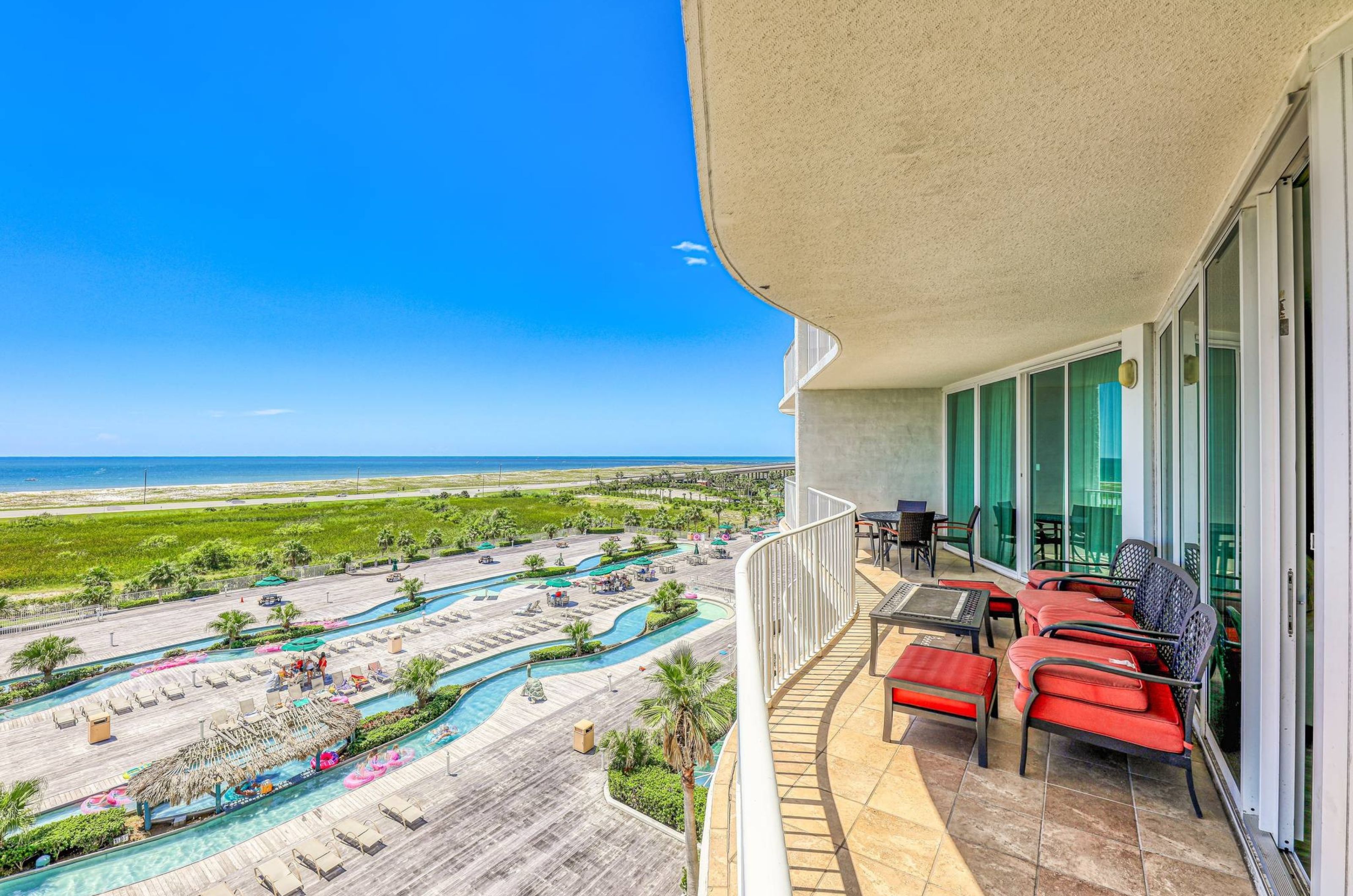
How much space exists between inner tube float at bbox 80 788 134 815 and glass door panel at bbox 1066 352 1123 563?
16986mm

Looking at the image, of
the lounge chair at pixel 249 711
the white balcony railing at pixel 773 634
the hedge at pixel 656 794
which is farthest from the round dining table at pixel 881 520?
the lounge chair at pixel 249 711

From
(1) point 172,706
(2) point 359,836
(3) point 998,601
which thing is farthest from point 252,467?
(3) point 998,601

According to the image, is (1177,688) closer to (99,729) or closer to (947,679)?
(947,679)

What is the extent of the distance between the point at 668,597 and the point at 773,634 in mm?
18436

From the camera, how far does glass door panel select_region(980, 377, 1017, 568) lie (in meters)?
6.93

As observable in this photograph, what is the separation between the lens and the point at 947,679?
277cm

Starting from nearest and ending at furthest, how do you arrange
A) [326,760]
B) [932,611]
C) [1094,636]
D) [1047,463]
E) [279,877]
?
[1094,636] < [932,611] < [1047,463] < [279,877] < [326,760]

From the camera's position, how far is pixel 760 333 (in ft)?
150

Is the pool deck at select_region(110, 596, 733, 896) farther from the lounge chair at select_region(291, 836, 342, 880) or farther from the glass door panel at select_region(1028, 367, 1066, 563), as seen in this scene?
the glass door panel at select_region(1028, 367, 1066, 563)

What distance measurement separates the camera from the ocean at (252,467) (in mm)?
81750

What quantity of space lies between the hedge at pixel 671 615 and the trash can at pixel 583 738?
7.36 meters

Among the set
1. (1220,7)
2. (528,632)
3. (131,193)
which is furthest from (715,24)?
(131,193)

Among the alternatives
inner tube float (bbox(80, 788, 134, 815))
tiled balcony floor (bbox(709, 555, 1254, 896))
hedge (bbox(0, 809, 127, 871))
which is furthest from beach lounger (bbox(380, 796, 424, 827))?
tiled balcony floor (bbox(709, 555, 1254, 896))

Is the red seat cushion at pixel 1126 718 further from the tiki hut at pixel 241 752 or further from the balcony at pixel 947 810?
the tiki hut at pixel 241 752
